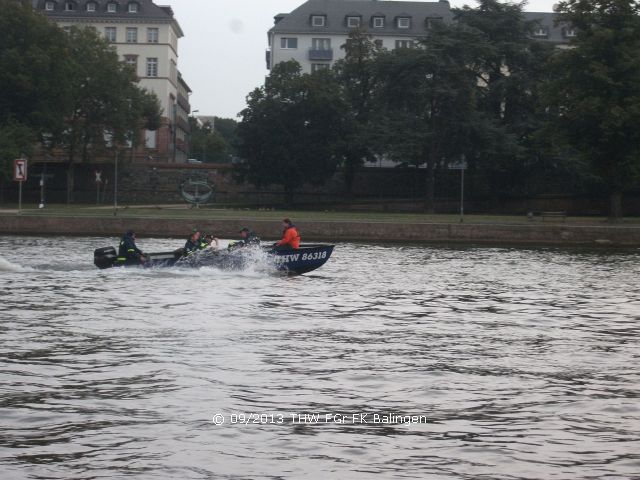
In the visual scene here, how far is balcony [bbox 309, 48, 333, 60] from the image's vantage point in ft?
398

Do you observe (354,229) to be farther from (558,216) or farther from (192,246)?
(192,246)

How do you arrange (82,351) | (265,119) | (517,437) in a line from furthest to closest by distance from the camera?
(265,119), (82,351), (517,437)

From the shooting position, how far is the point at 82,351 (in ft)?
59.1

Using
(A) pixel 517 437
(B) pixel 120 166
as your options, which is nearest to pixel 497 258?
(A) pixel 517 437

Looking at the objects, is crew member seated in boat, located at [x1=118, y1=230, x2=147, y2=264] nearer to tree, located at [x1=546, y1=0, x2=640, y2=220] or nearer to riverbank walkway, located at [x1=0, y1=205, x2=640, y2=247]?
riverbank walkway, located at [x1=0, y1=205, x2=640, y2=247]

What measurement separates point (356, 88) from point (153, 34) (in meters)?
42.9

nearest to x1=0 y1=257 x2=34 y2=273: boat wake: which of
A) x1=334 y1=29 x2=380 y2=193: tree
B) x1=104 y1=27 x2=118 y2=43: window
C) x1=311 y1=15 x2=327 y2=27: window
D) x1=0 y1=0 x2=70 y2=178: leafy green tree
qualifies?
x1=0 y1=0 x2=70 y2=178: leafy green tree

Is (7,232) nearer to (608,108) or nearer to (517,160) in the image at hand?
(608,108)

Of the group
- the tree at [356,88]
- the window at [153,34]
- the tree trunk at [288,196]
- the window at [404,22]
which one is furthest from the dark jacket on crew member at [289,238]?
the window at [153,34]

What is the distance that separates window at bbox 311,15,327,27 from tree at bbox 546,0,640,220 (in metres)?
61.5

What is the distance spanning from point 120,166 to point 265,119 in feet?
47.6

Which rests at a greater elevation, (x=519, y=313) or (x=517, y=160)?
(x=517, y=160)

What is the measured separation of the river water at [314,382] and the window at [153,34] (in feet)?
319

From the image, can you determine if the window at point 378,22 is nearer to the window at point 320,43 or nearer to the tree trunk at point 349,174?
the window at point 320,43
